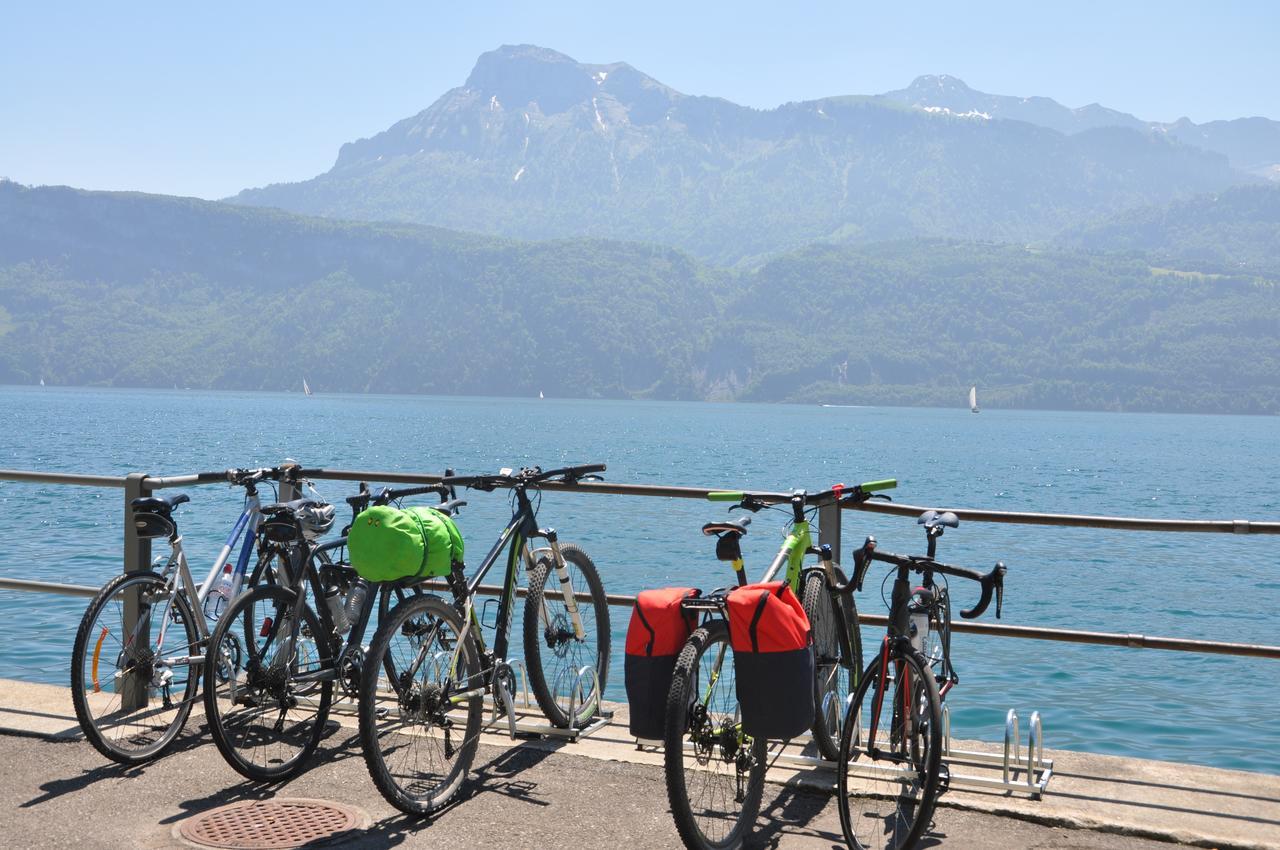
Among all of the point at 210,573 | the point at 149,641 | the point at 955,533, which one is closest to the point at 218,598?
the point at 210,573

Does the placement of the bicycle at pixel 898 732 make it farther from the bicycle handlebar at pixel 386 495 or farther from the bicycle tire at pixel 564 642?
the bicycle handlebar at pixel 386 495

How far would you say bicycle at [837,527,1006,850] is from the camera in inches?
166

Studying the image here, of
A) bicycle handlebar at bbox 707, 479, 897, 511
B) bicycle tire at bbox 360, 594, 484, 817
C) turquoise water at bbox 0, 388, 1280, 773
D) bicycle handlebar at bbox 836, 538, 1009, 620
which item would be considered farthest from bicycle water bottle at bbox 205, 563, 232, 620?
turquoise water at bbox 0, 388, 1280, 773

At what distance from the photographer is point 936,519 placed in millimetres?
4824

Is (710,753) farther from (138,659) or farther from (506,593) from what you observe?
(138,659)

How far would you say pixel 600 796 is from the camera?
4.96 metres

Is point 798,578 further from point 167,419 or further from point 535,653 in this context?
point 167,419

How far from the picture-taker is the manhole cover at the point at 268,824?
4.47 metres

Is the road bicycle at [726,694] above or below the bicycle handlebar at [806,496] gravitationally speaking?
below

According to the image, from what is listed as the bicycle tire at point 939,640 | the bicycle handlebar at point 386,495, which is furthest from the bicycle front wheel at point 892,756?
the bicycle handlebar at point 386,495

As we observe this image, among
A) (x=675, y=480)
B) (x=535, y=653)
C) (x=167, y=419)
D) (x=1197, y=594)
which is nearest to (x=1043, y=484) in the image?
(x=675, y=480)

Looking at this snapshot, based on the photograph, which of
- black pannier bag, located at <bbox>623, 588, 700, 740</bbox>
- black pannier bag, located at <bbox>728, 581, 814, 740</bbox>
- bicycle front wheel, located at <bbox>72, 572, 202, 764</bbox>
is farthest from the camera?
bicycle front wheel, located at <bbox>72, 572, 202, 764</bbox>

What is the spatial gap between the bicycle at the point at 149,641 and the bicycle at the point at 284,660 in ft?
0.78

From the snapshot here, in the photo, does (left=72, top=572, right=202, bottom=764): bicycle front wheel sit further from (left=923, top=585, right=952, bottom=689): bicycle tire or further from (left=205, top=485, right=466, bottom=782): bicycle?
(left=923, top=585, right=952, bottom=689): bicycle tire
